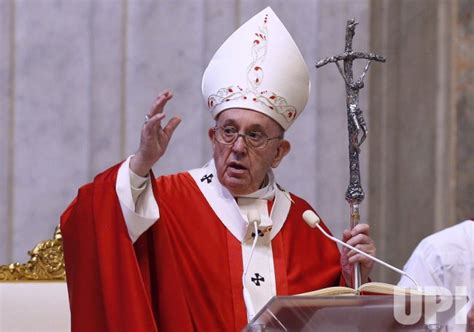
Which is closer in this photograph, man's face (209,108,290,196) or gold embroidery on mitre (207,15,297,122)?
man's face (209,108,290,196)

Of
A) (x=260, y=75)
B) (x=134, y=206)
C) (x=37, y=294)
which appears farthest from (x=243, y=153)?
(x=37, y=294)

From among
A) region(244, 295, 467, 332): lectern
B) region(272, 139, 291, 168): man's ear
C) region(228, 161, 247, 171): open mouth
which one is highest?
region(272, 139, 291, 168): man's ear

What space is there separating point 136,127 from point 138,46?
15.7 inches

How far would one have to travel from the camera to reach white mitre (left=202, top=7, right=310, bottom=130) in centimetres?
406

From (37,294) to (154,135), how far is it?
1.06m

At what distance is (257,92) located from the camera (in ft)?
13.3

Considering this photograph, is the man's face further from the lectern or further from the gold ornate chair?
the lectern

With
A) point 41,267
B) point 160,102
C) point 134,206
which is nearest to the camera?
point 160,102

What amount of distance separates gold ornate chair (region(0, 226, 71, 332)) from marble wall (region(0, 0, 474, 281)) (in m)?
1.28

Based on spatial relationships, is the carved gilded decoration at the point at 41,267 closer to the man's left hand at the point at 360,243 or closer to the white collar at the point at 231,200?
the white collar at the point at 231,200

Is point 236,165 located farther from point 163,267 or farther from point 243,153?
point 163,267

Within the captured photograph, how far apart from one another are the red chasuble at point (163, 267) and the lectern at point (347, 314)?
30.9 inches

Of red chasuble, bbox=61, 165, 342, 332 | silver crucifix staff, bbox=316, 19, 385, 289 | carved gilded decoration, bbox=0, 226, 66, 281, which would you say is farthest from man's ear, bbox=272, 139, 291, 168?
carved gilded decoration, bbox=0, 226, 66, 281

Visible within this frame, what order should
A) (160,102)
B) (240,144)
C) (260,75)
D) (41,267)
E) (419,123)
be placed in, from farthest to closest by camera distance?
(419,123)
(41,267)
(260,75)
(240,144)
(160,102)
